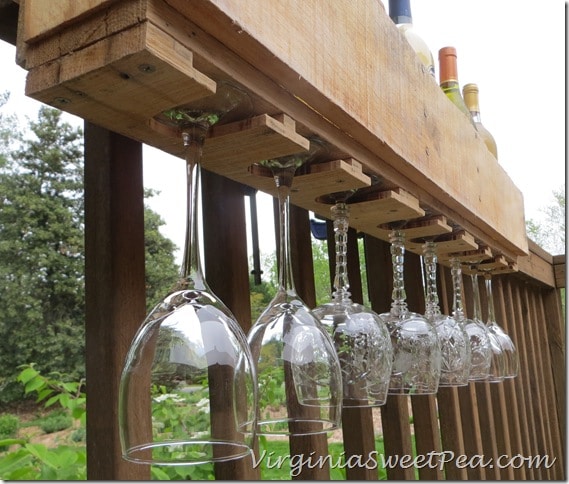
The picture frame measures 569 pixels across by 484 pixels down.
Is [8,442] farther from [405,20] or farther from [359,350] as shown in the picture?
[405,20]

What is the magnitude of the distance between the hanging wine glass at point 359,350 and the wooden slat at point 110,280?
0.63 feet

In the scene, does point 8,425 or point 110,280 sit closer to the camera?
point 110,280

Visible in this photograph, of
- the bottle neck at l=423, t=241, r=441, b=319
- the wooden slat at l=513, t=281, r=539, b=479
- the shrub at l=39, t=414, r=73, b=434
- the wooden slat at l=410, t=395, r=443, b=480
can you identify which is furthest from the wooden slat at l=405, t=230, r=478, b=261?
the shrub at l=39, t=414, r=73, b=434

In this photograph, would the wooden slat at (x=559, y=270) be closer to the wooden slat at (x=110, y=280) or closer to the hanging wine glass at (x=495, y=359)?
the hanging wine glass at (x=495, y=359)

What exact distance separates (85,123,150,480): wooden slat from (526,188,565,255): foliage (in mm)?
7846

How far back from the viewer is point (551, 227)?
26.6 feet

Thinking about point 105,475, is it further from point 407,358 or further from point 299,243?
point 299,243

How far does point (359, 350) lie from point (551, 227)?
26.9 ft

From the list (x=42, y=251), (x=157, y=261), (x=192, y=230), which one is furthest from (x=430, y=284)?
(x=42, y=251)

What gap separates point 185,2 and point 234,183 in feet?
1.24

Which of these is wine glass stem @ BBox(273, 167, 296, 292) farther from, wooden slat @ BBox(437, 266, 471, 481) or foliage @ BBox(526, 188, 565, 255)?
foliage @ BBox(526, 188, 565, 255)

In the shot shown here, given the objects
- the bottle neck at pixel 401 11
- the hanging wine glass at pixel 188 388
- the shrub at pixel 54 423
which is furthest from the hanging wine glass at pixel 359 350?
the shrub at pixel 54 423

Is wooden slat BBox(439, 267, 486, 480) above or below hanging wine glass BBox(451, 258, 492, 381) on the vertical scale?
below

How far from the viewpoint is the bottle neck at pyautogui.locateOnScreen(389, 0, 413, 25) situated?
103cm
